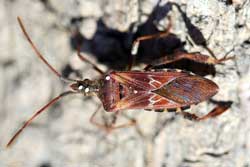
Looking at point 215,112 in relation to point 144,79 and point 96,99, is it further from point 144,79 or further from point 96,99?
point 96,99

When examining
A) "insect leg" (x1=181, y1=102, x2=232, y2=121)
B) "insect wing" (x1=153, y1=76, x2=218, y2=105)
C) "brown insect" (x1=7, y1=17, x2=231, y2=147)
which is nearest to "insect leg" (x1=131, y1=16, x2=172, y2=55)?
"brown insect" (x1=7, y1=17, x2=231, y2=147)

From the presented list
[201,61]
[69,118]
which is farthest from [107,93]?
[201,61]

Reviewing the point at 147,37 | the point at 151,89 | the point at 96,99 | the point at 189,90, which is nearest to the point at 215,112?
the point at 189,90

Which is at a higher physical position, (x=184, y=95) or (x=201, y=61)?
(x=201, y=61)

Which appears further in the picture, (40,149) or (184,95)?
(40,149)

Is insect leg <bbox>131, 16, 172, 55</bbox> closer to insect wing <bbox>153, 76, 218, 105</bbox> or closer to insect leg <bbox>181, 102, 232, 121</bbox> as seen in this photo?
insect wing <bbox>153, 76, 218, 105</bbox>

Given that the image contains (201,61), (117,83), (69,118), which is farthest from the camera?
(69,118)

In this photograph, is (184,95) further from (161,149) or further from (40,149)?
(40,149)
